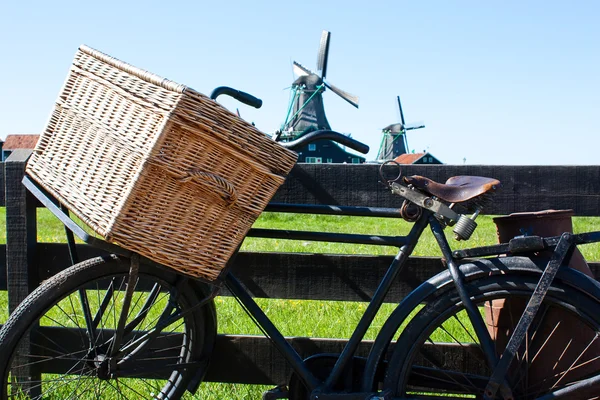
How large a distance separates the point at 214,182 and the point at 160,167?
193mm

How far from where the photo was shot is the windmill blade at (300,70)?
48875 mm

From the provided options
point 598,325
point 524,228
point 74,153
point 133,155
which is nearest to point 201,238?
point 133,155

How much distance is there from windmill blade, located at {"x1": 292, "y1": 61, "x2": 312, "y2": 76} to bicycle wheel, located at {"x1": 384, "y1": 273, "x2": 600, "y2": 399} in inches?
1856

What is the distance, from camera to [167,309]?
2.69m

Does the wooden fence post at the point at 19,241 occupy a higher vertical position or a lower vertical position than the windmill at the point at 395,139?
higher

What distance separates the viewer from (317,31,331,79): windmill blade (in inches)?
1655

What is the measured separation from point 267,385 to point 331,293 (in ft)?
2.04

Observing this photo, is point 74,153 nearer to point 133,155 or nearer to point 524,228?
point 133,155

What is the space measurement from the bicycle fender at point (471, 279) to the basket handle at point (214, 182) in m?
0.77

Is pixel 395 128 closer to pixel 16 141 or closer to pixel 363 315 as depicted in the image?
pixel 16 141

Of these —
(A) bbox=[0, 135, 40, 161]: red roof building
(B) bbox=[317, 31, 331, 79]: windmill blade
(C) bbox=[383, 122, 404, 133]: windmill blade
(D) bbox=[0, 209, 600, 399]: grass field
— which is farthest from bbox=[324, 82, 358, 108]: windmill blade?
(D) bbox=[0, 209, 600, 399]: grass field

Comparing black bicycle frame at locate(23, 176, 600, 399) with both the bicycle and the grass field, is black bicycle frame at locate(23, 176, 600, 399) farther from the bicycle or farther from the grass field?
the grass field

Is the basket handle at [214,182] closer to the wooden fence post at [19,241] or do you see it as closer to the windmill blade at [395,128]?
the wooden fence post at [19,241]

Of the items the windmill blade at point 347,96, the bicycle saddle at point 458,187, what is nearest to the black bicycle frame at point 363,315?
the bicycle saddle at point 458,187
